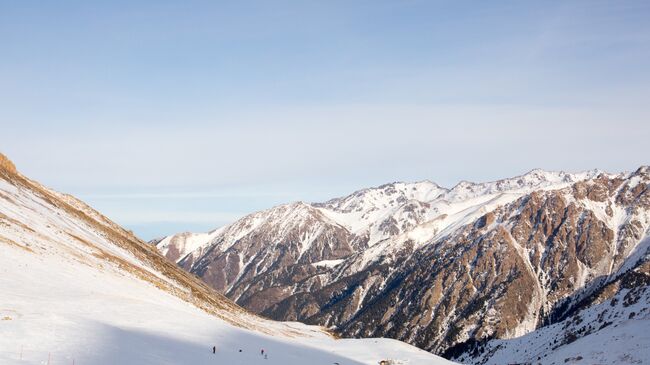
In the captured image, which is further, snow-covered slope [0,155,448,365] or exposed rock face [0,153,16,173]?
exposed rock face [0,153,16,173]

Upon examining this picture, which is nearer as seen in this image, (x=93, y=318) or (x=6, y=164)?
(x=93, y=318)

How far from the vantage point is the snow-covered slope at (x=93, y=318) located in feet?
103

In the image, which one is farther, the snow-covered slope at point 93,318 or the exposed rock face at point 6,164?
the exposed rock face at point 6,164

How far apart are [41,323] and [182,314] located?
73.5ft

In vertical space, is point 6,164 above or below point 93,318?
above

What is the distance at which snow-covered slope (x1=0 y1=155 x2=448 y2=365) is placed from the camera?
103ft

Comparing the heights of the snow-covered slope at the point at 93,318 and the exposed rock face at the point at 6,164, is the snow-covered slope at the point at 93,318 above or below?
below

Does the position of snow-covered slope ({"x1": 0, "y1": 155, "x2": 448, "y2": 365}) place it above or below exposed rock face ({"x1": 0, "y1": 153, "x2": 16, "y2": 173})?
below

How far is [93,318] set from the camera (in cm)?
4041

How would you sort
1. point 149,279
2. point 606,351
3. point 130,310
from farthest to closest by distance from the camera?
1. point 606,351
2. point 149,279
3. point 130,310

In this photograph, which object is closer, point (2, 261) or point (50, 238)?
point (2, 261)

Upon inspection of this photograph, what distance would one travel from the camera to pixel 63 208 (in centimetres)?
10981

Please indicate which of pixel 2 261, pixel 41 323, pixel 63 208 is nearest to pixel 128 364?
pixel 41 323

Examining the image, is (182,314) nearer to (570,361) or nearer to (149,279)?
(149,279)
